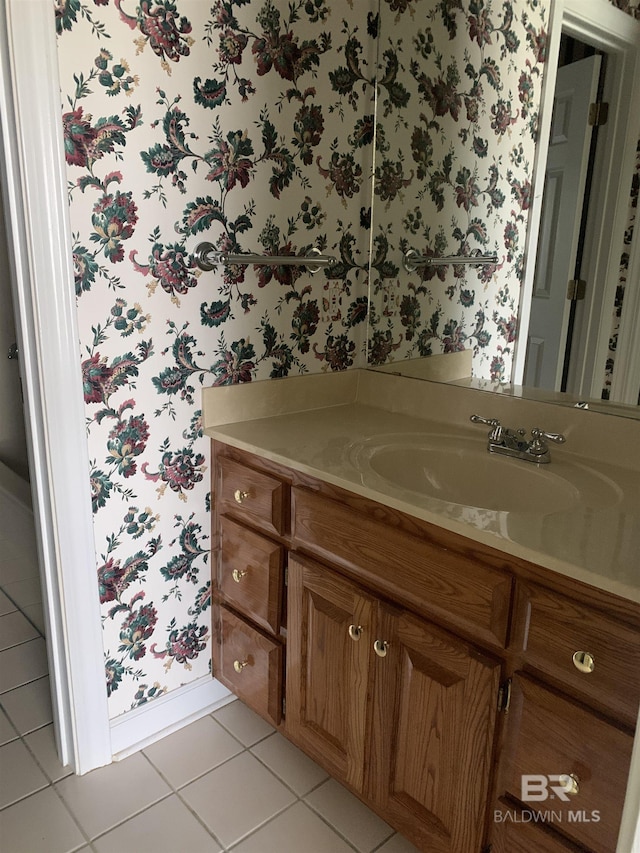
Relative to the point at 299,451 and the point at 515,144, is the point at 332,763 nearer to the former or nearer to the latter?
the point at 299,451

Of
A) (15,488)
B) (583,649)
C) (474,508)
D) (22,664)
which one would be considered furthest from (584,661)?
(15,488)

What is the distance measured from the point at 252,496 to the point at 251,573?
203 millimetres

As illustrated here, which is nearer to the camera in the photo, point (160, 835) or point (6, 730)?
point (160, 835)

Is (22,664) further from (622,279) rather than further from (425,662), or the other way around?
(622,279)

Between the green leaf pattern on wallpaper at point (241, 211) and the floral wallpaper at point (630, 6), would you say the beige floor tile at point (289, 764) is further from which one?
the floral wallpaper at point (630, 6)

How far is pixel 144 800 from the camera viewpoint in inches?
59.6

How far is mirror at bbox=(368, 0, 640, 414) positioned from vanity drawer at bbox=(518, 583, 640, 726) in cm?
58

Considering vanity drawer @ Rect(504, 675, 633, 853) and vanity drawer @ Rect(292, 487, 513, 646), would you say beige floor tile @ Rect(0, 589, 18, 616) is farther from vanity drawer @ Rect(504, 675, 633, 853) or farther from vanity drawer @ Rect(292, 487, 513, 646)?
vanity drawer @ Rect(504, 675, 633, 853)

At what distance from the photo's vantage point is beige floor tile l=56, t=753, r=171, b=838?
1.46m

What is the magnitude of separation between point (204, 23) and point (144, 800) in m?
1.75

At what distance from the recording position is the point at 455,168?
1.68 metres

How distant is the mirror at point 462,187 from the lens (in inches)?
58.6

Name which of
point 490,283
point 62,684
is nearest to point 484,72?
point 490,283

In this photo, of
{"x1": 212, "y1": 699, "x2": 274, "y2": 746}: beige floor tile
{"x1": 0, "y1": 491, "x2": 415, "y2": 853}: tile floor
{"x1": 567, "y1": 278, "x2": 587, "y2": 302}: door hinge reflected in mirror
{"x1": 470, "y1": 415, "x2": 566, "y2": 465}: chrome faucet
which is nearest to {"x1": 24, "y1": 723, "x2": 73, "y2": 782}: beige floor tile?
{"x1": 0, "y1": 491, "x2": 415, "y2": 853}: tile floor
